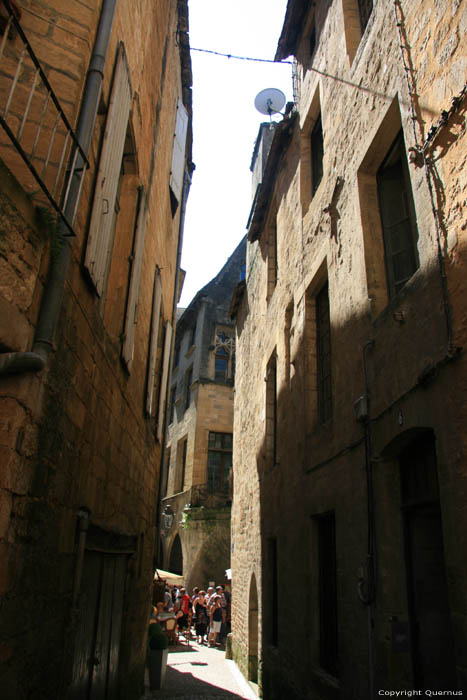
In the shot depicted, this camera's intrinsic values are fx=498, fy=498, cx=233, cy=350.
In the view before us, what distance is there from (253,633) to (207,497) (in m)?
8.93

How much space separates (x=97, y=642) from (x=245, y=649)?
6005 mm

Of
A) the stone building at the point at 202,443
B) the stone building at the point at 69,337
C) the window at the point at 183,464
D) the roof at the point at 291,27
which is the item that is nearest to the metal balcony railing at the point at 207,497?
the stone building at the point at 202,443

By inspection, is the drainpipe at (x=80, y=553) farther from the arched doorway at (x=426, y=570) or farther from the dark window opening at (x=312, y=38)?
the dark window opening at (x=312, y=38)

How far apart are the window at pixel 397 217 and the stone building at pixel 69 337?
245cm

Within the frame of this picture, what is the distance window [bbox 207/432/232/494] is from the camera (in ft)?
61.5

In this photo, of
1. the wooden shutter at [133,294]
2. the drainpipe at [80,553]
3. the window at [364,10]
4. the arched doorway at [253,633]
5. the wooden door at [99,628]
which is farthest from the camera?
the arched doorway at [253,633]

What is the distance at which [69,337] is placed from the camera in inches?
118

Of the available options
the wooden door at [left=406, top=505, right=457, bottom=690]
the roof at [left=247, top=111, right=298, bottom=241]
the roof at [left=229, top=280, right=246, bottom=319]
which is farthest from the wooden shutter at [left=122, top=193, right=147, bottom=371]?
the roof at [left=229, top=280, right=246, bottom=319]

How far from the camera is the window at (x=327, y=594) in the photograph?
5199 mm

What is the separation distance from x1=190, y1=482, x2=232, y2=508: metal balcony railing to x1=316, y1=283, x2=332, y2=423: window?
488 inches

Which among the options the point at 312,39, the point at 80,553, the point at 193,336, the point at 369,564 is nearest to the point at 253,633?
the point at 369,564

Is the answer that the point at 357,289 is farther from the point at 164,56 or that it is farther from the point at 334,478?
the point at 164,56

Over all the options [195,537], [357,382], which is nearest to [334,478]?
[357,382]

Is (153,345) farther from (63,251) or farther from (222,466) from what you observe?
(222,466)
